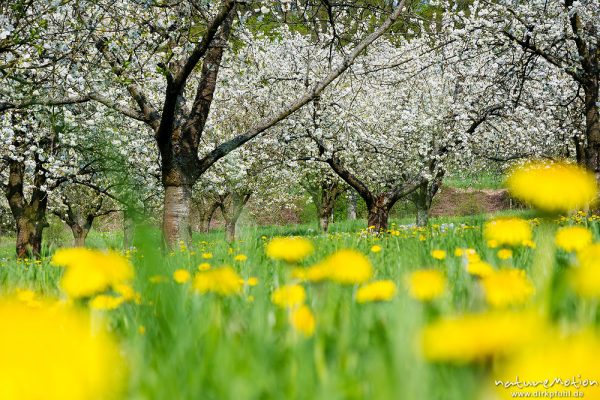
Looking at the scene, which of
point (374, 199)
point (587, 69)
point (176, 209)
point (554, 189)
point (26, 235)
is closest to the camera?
point (554, 189)

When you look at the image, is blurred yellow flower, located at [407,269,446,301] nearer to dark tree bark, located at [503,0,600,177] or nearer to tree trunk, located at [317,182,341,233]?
dark tree bark, located at [503,0,600,177]

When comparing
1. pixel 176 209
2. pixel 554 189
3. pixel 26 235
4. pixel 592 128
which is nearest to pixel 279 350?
pixel 554 189

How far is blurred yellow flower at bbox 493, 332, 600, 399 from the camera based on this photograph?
58cm

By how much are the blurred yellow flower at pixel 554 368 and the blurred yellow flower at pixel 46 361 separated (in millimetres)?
464

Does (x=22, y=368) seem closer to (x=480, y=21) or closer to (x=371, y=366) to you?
(x=371, y=366)

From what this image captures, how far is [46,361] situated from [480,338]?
0.47 m

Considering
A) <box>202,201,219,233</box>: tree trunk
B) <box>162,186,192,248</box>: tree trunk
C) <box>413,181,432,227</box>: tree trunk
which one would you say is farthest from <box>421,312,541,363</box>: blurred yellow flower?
<box>202,201,219,233</box>: tree trunk

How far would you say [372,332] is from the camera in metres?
1.07

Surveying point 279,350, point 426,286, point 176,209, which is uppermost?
point 176,209

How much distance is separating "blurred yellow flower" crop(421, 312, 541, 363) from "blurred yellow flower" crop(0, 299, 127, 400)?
38 cm

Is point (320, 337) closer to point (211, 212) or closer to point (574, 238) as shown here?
point (574, 238)

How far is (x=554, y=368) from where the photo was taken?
22.9 inches

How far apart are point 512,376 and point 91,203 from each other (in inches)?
779

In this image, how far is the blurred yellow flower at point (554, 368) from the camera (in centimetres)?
58
